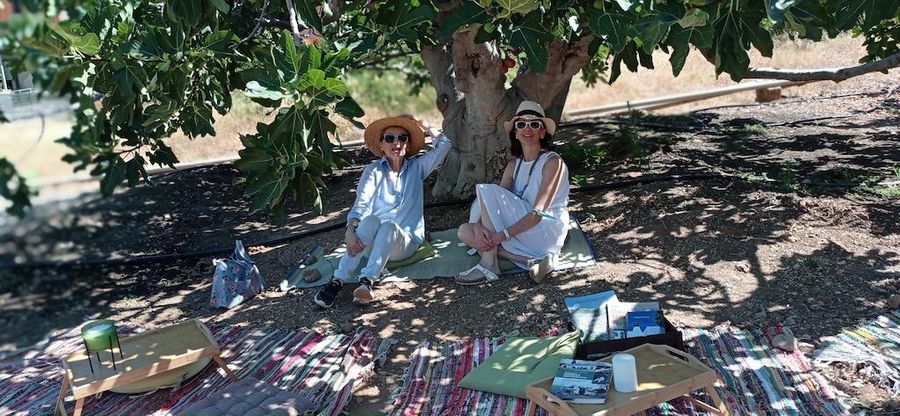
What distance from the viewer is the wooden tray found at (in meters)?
2.96

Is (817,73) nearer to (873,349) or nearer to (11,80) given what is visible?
(873,349)

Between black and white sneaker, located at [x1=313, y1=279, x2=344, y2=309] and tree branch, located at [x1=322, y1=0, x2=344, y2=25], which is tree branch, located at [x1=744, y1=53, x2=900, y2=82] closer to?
tree branch, located at [x1=322, y1=0, x2=344, y2=25]

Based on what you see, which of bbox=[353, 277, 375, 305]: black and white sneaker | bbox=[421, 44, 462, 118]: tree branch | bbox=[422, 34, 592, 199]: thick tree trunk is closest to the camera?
bbox=[353, 277, 375, 305]: black and white sneaker

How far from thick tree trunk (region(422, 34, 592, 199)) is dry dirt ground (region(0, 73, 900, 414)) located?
0.37m

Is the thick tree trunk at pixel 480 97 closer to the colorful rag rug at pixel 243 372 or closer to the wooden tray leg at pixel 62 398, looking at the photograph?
the colorful rag rug at pixel 243 372

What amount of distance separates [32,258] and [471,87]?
14.8ft

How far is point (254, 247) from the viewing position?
243 inches

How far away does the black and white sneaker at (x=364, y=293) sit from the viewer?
Answer: 15.6 feet

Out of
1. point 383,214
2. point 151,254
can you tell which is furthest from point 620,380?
point 151,254

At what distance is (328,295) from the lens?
4832 mm

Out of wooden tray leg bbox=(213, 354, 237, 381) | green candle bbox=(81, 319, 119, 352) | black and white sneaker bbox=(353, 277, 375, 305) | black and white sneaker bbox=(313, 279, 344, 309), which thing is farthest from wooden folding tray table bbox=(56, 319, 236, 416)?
black and white sneaker bbox=(353, 277, 375, 305)

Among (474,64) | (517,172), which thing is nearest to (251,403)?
(517,172)

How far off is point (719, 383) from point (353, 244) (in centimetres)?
223

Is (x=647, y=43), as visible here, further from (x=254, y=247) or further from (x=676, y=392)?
(x=254, y=247)
